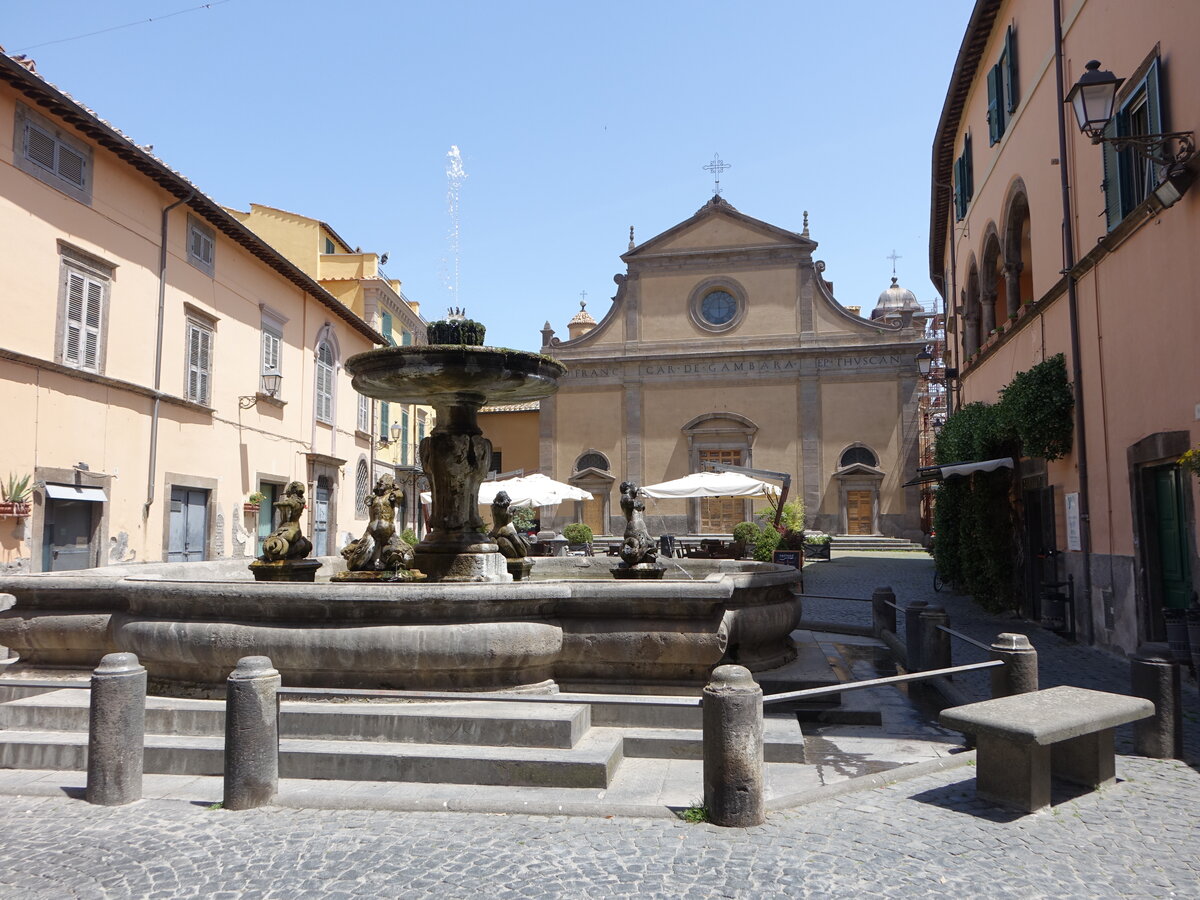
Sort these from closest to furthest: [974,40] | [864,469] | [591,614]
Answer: [591,614]
[974,40]
[864,469]

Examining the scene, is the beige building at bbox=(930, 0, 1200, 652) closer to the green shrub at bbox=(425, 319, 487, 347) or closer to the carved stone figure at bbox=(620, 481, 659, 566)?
the carved stone figure at bbox=(620, 481, 659, 566)

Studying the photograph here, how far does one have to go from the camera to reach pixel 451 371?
741 cm

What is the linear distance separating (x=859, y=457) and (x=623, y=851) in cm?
3100

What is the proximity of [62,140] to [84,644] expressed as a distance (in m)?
10.5

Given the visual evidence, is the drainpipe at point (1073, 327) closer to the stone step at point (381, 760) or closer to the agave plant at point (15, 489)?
the stone step at point (381, 760)

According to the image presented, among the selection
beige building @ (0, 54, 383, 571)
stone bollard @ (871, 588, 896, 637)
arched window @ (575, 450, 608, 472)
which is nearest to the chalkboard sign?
stone bollard @ (871, 588, 896, 637)

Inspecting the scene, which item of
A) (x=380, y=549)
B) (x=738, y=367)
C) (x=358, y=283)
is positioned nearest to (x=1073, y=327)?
(x=380, y=549)

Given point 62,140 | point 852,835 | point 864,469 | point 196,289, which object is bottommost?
point 852,835

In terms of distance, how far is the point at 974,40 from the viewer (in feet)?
51.2

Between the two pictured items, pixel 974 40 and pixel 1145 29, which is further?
pixel 974 40

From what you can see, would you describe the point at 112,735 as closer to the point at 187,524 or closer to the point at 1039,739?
the point at 1039,739

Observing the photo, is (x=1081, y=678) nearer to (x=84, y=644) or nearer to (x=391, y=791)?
(x=391, y=791)

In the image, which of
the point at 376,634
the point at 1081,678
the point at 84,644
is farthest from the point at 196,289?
the point at 1081,678

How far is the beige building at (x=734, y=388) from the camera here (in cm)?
3334
